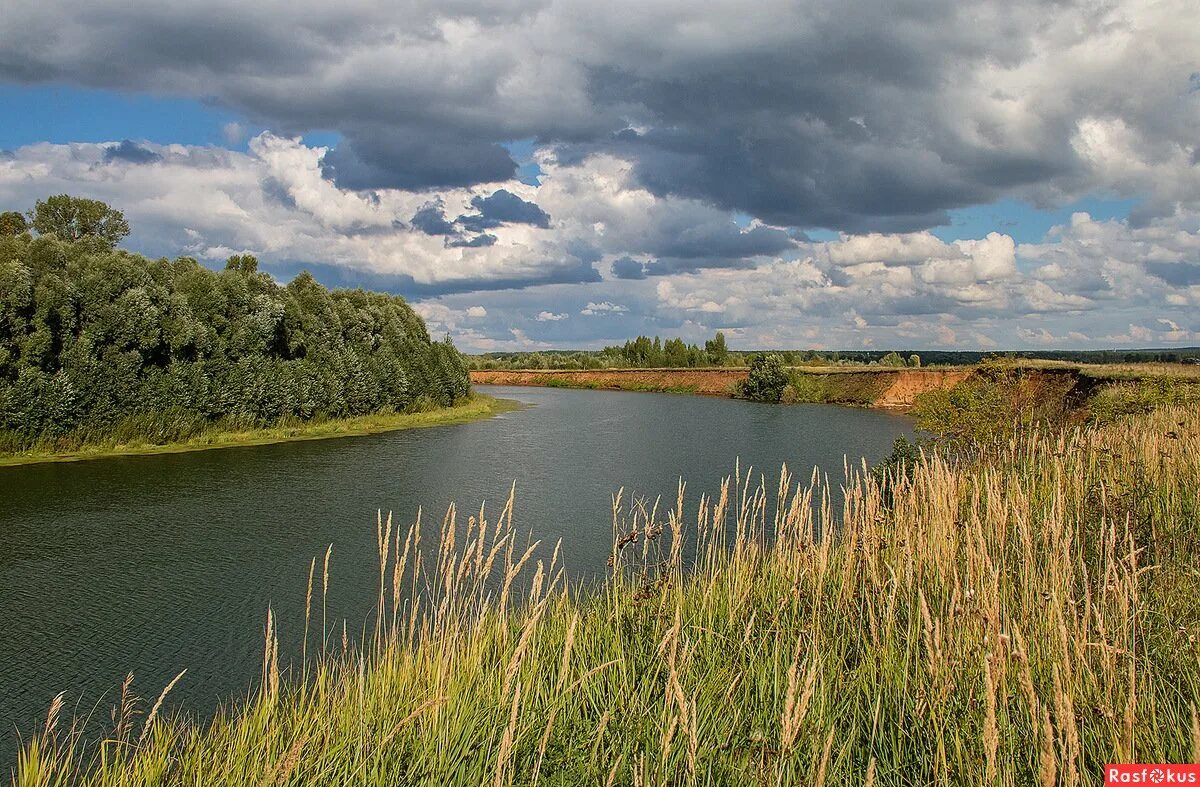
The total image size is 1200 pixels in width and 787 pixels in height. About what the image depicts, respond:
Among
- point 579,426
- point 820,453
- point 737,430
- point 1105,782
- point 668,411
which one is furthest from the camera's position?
point 668,411

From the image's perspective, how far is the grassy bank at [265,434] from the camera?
22844 millimetres

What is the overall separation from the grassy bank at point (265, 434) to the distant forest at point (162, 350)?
376mm

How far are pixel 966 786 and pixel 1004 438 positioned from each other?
11574 millimetres

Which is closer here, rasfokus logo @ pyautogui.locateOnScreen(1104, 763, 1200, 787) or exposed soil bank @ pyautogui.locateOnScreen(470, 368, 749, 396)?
rasfokus logo @ pyautogui.locateOnScreen(1104, 763, 1200, 787)

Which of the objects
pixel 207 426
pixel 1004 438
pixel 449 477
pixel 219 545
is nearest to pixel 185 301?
pixel 207 426

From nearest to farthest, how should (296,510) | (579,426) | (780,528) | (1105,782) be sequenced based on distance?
(1105,782), (780,528), (296,510), (579,426)

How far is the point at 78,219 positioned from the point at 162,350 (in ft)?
105

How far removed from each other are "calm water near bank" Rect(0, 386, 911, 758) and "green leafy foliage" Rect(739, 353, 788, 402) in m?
27.8

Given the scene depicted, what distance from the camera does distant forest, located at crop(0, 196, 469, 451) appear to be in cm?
2281

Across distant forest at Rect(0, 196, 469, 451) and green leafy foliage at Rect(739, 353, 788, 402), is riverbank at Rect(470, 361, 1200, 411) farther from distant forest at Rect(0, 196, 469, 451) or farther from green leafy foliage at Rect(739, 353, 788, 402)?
distant forest at Rect(0, 196, 469, 451)

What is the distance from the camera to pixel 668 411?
5000 centimetres

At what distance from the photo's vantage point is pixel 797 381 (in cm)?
6128

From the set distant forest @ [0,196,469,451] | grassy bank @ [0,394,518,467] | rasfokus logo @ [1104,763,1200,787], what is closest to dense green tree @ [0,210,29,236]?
distant forest @ [0,196,469,451]

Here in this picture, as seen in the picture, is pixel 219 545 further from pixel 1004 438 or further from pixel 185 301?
pixel 185 301
